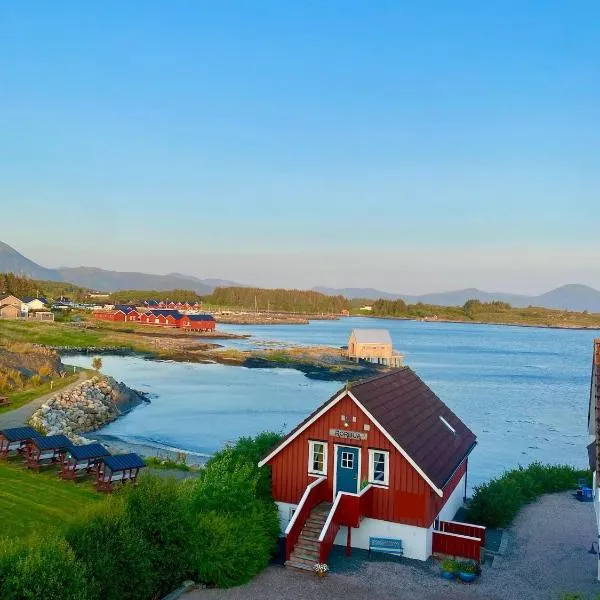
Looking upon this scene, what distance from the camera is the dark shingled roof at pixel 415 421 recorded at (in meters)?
17.5

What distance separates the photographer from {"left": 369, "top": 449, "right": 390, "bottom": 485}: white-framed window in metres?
17.2

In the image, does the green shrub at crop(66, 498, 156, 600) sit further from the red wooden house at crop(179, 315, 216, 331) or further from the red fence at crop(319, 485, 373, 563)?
the red wooden house at crop(179, 315, 216, 331)

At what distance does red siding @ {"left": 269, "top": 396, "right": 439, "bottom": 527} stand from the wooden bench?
553 millimetres

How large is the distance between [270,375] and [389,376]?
57275 mm

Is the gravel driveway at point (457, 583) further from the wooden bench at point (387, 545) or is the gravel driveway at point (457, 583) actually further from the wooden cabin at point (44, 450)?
the wooden cabin at point (44, 450)

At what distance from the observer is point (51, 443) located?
79.3 ft

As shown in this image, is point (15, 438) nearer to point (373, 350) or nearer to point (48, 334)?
point (373, 350)

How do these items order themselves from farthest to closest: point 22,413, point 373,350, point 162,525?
1. point 373,350
2. point 22,413
3. point 162,525

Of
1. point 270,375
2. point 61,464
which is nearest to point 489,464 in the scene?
point 61,464

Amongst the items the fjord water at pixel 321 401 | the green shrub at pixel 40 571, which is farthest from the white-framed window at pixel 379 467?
the fjord water at pixel 321 401

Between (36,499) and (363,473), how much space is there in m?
10.7

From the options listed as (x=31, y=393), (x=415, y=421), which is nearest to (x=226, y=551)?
(x=415, y=421)

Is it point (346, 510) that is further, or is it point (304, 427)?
point (304, 427)

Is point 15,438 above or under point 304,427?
under
